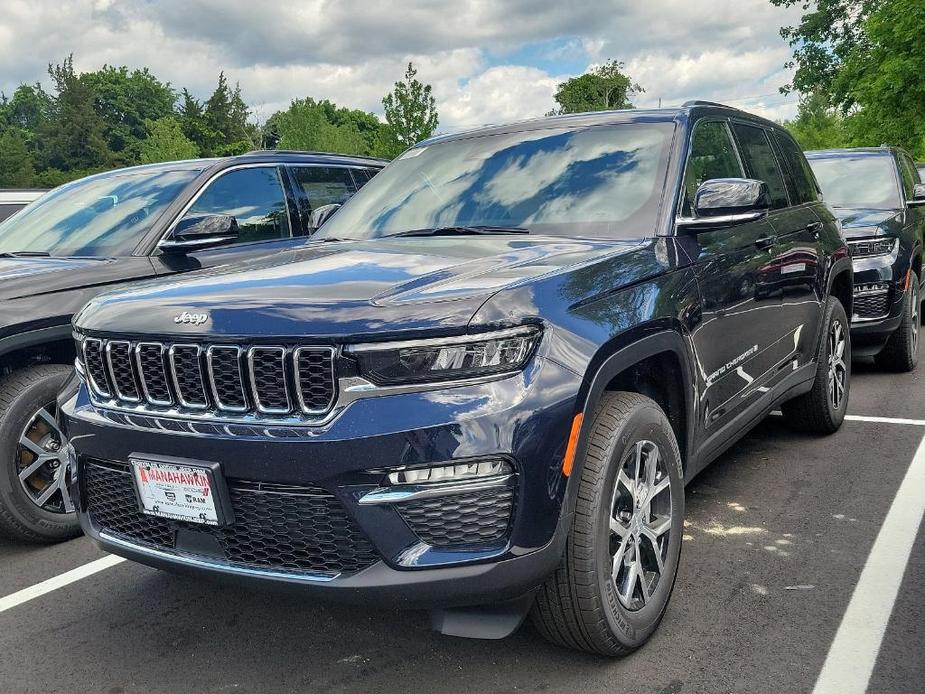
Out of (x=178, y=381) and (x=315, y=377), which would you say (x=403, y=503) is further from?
(x=178, y=381)

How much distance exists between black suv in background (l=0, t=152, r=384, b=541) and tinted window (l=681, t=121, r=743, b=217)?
1982 millimetres

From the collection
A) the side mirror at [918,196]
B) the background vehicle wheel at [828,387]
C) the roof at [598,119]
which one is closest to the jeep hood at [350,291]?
the roof at [598,119]

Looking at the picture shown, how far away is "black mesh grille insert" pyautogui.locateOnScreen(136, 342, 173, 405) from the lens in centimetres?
275

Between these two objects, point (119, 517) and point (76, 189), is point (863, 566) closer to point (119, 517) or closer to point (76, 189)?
point (119, 517)

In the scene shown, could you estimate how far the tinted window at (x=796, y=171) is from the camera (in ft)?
16.8

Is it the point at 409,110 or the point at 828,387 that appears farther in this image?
the point at 409,110

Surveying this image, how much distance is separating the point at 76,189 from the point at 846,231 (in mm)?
5905

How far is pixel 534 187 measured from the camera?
3762mm

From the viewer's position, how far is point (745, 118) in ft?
15.4

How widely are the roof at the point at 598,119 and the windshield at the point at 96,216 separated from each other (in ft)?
6.12

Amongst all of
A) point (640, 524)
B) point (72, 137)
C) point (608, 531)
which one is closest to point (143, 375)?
point (608, 531)

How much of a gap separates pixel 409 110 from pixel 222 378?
42.9 meters

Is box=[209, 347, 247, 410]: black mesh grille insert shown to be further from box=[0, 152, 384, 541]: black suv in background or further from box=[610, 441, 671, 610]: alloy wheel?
box=[0, 152, 384, 541]: black suv in background

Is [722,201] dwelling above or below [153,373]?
above
